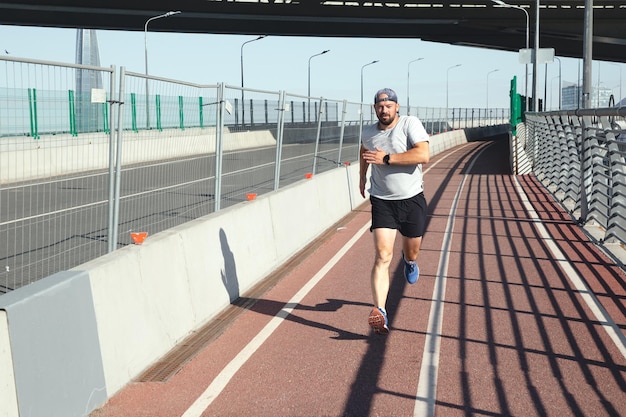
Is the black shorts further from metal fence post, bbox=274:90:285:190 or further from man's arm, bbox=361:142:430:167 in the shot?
metal fence post, bbox=274:90:285:190

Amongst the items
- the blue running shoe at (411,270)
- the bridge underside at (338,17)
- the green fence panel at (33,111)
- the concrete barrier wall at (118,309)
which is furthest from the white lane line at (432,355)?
the bridge underside at (338,17)

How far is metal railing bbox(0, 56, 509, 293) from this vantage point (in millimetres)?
6328

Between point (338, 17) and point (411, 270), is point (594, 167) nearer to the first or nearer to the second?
point (411, 270)

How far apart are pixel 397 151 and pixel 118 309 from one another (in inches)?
110

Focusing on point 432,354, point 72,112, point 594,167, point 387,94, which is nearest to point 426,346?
point 432,354

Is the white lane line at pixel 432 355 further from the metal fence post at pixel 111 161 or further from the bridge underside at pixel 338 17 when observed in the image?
the bridge underside at pixel 338 17

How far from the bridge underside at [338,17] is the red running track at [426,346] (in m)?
38.6

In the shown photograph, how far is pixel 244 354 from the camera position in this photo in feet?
23.8

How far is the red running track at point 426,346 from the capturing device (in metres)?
5.96

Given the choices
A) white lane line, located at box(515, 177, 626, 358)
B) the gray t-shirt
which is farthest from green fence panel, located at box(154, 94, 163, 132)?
white lane line, located at box(515, 177, 626, 358)

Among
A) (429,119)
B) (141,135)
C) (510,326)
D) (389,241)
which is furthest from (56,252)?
(429,119)

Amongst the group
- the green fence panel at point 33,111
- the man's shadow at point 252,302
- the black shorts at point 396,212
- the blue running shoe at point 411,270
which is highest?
the green fence panel at point 33,111

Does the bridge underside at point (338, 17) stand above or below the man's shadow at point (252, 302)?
above

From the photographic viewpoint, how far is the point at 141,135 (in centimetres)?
879
